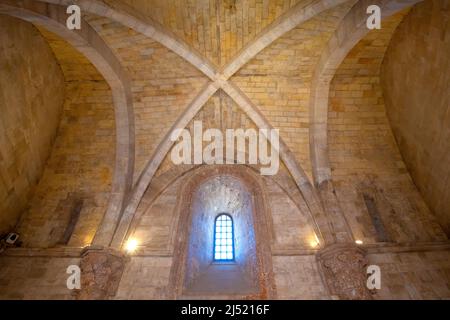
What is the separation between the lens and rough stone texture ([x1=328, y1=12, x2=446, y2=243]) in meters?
7.32

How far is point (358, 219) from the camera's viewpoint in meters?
7.48

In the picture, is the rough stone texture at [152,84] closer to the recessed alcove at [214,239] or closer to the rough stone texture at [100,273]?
the recessed alcove at [214,239]

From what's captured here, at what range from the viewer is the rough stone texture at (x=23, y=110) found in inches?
256

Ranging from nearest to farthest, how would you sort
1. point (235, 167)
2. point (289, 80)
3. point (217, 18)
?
point (217, 18) → point (289, 80) → point (235, 167)

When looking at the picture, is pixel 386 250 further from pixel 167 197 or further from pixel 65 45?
pixel 65 45

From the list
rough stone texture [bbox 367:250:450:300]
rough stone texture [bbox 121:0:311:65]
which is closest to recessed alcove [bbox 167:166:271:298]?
rough stone texture [bbox 367:250:450:300]

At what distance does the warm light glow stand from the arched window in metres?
2.30

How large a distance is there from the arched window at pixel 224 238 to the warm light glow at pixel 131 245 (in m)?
2.30

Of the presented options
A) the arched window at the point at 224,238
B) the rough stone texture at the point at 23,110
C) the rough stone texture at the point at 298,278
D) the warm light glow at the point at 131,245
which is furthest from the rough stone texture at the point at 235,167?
the arched window at the point at 224,238

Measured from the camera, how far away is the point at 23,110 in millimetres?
7125

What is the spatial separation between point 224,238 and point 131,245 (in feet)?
8.99

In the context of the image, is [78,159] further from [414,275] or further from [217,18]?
[414,275]

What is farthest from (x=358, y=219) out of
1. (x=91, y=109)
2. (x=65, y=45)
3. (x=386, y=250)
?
(x=65, y=45)

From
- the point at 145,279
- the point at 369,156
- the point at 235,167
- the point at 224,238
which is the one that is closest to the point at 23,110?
the point at 145,279
